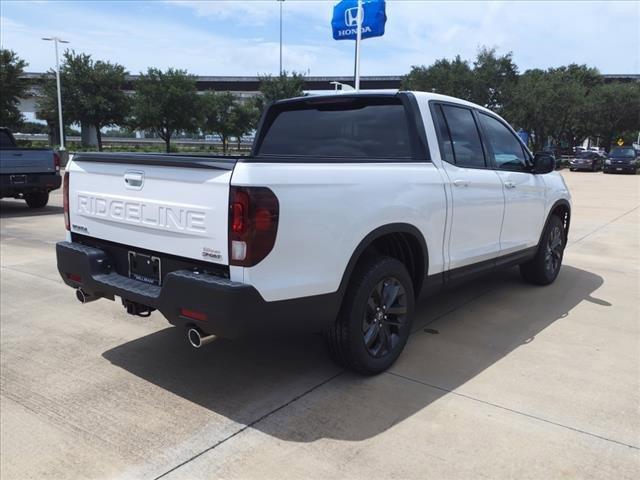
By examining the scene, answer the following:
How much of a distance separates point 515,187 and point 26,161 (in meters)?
10.3

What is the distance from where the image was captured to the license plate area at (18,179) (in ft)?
37.0

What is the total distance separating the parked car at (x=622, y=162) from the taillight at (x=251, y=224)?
119 feet

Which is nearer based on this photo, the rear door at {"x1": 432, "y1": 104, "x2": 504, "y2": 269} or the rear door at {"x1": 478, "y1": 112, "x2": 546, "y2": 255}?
the rear door at {"x1": 432, "y1": 104, "x2": 504, "y2": 269}

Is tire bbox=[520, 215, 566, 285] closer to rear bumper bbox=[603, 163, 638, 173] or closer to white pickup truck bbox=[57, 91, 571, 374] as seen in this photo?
white pickup truck bbox=[57, 91, 571, 374]

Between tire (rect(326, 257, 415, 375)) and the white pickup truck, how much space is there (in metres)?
0.01

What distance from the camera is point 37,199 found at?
12.9 m

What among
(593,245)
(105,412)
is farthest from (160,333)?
(593,245)

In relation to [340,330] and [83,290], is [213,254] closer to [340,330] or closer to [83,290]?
[340,330]

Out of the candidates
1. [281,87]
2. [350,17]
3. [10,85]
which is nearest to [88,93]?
[10,85]

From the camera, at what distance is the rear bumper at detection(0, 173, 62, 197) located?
36.7 feet

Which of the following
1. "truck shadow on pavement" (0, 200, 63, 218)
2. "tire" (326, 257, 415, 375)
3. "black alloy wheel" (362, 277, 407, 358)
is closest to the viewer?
"tire" (326, 257, 415, 375)

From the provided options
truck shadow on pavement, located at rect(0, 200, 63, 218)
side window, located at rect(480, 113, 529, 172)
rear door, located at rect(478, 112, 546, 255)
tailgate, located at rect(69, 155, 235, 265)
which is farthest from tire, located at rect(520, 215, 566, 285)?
truck shadow on pavement, located at rect(0, 200, 63, 218)

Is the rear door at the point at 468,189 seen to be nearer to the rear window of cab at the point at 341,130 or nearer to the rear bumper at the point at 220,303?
the rear window of cab at the point at 341,130

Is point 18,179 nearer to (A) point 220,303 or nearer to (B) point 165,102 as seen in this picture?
(A) point 220,303
